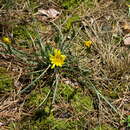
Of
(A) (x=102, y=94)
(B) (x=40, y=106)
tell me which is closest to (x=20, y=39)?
(B) (x=40, y=106)

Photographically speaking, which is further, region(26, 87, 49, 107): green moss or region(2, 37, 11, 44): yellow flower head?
region(2, 37, 11, 44): yellow flower head

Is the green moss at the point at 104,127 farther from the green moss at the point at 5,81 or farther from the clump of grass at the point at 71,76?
the green moss at the point at 5,81

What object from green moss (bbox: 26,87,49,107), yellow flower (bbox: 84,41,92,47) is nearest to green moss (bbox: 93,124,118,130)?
green moss (bbox: 26,87,49,107)

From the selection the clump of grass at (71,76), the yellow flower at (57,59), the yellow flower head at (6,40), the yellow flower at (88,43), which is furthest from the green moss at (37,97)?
the yellow flower at (88,43)

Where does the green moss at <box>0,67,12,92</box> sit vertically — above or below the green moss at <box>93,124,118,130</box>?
above

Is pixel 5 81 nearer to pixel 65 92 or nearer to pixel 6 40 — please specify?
pixel 6 40

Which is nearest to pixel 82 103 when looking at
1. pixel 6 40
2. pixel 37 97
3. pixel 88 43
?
pixel 37 97

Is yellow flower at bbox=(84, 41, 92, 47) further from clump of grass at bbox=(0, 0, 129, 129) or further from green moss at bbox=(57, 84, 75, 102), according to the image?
green moss at bbox=(57, 84, 75, 102)

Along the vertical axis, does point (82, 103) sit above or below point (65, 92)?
A: below

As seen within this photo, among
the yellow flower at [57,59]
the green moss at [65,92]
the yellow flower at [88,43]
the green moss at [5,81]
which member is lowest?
the green moss at [65,92]
